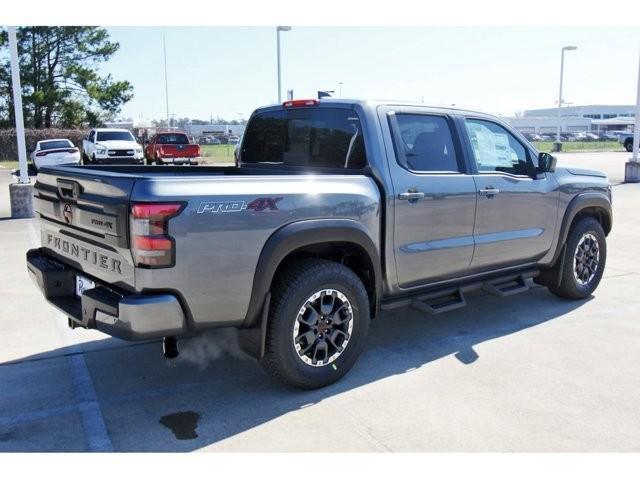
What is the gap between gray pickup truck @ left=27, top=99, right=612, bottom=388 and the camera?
128 inches

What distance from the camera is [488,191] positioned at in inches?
193

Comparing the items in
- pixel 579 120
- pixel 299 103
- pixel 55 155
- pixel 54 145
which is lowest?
pixel 55 155

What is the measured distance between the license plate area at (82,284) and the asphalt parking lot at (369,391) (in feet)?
2.32

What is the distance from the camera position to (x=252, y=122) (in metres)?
5.29

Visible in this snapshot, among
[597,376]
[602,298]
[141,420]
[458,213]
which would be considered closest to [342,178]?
[458,213]

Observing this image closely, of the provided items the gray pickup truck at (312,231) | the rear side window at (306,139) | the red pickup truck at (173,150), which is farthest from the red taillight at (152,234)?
the red pickup truck at (173,150)

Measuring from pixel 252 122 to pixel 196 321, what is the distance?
2.42 m

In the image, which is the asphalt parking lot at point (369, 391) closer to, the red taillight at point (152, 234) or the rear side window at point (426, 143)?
the red taillight at point (152, 234)

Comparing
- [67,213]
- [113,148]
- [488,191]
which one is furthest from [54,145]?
[488,191]

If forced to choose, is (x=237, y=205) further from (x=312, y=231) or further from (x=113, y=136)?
(x=113, y=136)

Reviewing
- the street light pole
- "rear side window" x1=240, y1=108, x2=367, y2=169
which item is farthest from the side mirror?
the street light pole

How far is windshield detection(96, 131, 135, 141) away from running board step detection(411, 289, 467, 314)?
23.2 meters

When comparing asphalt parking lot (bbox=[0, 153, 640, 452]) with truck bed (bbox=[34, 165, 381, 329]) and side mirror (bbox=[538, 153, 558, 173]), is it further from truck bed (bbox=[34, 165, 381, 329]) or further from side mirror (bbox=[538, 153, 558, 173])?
side mirror (bbox=[538, 153, 558, 173])

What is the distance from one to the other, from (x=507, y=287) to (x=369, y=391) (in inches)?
80.7
